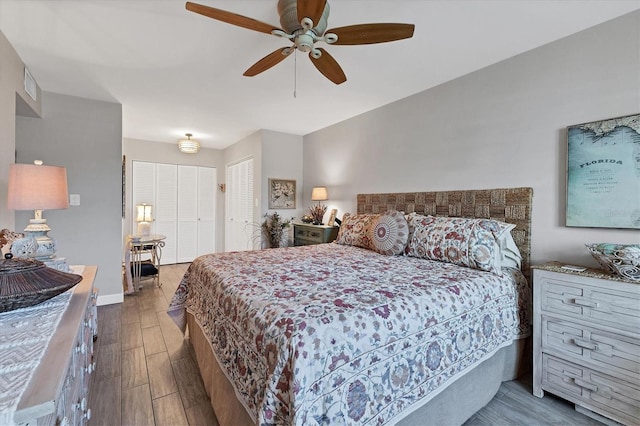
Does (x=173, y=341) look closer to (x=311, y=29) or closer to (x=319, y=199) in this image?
(x=319, y=199)

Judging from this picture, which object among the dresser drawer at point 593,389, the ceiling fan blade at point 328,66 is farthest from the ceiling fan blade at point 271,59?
the dresser drawer at point 593,389

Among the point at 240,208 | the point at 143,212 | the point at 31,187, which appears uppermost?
the point at 31,187

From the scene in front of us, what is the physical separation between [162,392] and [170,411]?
0.22m

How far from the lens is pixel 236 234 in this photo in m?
5.76

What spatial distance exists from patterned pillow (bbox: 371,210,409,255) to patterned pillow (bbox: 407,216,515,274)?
9 cm

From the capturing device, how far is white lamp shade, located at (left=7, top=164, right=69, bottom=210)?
173 centimetres

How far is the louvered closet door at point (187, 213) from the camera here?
237 inches

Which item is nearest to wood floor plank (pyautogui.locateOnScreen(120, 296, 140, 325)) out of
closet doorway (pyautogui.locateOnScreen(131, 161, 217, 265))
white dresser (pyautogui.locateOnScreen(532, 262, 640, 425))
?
closet doorway (pyautogui.locateOnScreen(131, 161, 217, 265))

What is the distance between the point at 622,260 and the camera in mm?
1600

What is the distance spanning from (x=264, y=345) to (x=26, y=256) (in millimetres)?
1622

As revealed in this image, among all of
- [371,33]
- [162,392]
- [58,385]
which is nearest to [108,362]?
[162,392]

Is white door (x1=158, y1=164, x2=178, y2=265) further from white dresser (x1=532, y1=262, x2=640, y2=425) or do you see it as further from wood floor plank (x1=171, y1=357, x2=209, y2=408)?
white dresser (x1=532, y1=262, x2=640, y2=425)

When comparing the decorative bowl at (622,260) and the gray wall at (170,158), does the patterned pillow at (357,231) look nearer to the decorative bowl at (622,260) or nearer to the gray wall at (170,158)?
the decorative bowl at (622,260)

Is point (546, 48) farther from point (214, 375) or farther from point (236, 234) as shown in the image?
point (236, 234)
